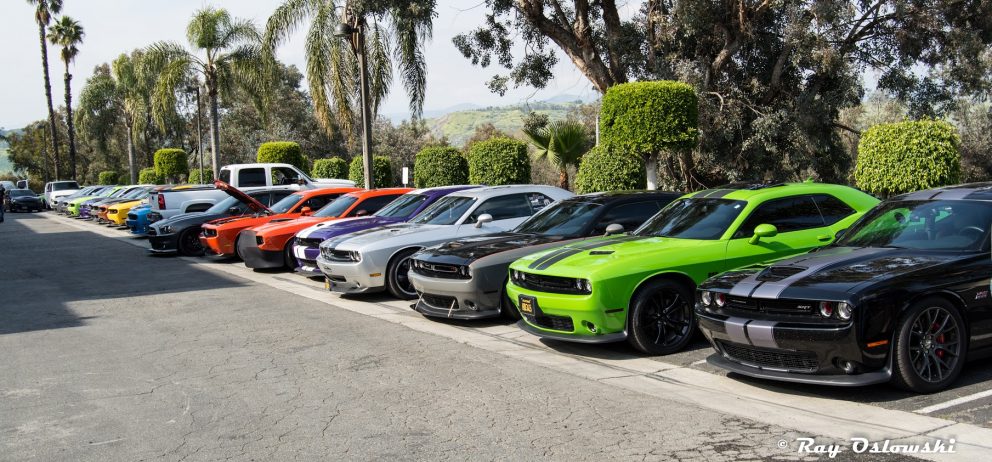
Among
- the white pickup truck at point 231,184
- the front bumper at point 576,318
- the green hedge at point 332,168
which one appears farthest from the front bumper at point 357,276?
the green hedge at point 332,168

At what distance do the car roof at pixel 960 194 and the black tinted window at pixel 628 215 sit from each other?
324cm

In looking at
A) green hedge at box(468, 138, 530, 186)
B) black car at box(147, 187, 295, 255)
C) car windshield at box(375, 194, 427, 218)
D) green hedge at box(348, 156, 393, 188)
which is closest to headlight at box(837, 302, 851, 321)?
car windshield at box(375, 194, 427, 218)

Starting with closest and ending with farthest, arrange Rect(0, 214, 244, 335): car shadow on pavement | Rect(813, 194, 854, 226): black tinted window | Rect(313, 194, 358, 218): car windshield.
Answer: Rect(813, 194, 854, 226): black tinted window
Rect(0, 214, 244, 335): car shadow on pavement
Rect(313, 194, 358, 218): car windshield

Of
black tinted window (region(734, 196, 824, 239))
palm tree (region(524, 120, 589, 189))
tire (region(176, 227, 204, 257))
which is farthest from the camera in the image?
palm tree (region(524, 120, 589, 189))

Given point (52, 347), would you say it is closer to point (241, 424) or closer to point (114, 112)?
point (241, 424)

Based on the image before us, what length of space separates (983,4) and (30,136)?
9920 centimetres

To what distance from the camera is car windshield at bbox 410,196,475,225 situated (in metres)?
11.7

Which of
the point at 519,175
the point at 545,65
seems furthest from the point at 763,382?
the point at 545,65

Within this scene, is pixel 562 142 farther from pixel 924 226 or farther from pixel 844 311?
pixel 844 311

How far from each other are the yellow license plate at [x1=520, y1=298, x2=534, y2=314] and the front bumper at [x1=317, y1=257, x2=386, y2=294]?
3.50 m

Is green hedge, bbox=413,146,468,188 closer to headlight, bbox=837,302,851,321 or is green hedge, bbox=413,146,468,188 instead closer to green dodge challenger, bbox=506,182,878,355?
green dodge challenger, bbox=506,182,878,355

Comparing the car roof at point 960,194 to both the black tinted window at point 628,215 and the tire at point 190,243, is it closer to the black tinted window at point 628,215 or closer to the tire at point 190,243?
the black tinted window at point 628,215

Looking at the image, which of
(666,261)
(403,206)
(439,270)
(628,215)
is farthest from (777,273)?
(403,206)

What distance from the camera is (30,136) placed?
9262 centimetres
